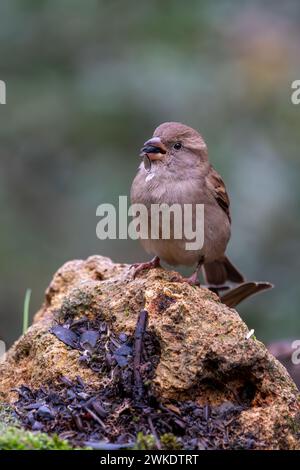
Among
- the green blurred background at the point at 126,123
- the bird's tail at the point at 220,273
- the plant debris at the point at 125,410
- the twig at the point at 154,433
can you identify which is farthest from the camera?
the green blurred background at the point at 126,123

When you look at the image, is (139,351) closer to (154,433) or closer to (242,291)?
(154,433)

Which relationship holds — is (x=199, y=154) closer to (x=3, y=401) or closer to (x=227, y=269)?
(x=227, y=269)

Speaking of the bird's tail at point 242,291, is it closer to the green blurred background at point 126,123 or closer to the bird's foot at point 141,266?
the bird's foot at point 141,266

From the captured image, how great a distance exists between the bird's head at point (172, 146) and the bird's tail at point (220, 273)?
111 cm

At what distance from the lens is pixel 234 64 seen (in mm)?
8211

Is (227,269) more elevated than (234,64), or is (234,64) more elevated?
(234,64)

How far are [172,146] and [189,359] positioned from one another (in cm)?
177

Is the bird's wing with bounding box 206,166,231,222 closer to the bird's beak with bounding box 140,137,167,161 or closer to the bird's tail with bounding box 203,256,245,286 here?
the bird's beak with bounding box 140,137,167,161

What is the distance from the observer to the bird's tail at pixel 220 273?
6.08 m

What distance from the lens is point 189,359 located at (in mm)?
3691

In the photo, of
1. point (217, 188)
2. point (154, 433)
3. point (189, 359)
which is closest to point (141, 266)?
point (217, 188)

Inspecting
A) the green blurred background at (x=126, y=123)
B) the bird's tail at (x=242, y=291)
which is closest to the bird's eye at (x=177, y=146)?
the bird's tail at (x=242, y=291)
